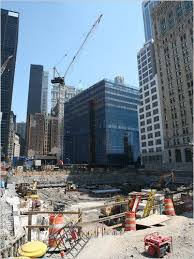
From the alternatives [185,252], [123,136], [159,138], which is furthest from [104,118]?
[185,252]

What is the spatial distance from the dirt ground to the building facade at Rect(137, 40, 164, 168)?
3595 inches

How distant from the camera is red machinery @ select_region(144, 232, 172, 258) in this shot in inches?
631

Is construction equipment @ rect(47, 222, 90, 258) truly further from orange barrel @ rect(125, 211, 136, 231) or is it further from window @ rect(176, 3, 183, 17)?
window @ rect(176, 3, 183, 17)

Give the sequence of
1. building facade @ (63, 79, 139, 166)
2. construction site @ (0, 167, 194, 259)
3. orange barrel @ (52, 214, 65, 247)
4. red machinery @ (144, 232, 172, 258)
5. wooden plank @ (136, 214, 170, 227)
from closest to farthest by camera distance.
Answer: red machinery @ (144, 232, 172, 258), construction site @ (0, 167, 194, 259), orange barrel @ (52, 214, 65, 247), wooden plank @ (136, 214, 170, 227), building facade @ (63, 79, 139, 166)

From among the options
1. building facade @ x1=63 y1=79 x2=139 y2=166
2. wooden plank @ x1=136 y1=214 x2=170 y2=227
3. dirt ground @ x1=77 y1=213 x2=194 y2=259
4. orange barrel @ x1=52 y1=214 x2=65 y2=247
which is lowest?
dirt ground @ x1=77 y1=213 x2=194 y2=259

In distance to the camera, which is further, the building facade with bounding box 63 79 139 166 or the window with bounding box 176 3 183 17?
the building facade with bounding box 63 79 139 166

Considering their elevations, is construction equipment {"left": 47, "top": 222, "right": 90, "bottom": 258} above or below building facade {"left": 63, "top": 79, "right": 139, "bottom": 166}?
below

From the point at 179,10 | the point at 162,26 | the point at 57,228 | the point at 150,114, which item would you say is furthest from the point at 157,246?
the point at 162,26

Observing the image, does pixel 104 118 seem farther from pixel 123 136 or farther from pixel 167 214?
Result: pixel 167 214

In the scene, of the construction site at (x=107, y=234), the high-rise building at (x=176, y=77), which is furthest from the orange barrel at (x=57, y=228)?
the high-rise building at (x=176, y=77)

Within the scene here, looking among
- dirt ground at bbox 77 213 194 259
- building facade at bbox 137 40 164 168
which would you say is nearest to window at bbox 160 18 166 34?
building facade at bbox 137 40 164 168

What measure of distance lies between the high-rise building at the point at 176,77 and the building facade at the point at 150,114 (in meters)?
6.48

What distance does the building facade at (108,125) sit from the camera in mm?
149875

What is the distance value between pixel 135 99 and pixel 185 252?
160983 millimetres
